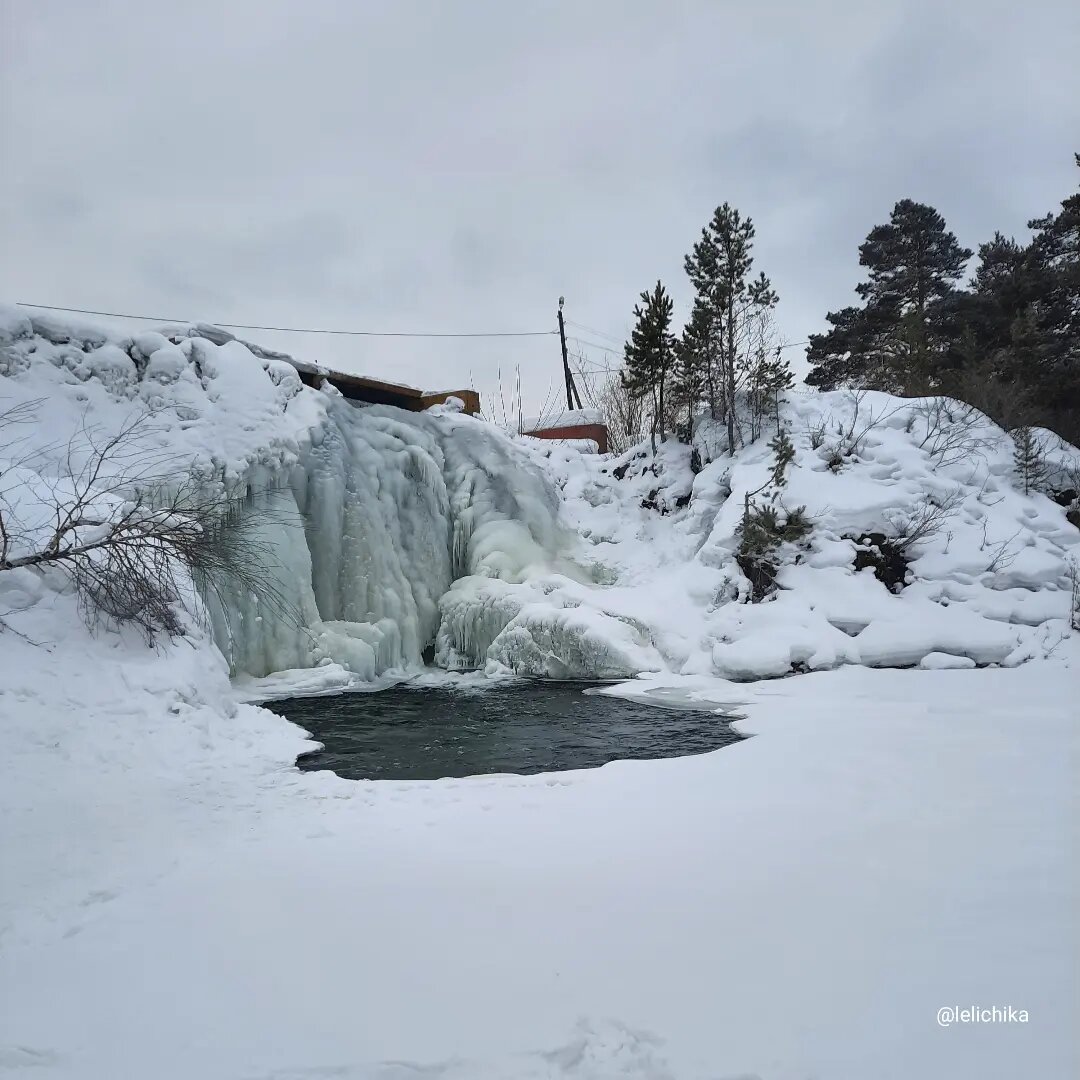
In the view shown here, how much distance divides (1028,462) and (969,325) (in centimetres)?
731

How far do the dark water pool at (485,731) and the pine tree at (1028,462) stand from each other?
28.9 ft

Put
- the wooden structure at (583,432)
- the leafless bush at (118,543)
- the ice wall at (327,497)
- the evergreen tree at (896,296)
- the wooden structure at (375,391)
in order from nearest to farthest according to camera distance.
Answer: the leafless bush at (118,543) < the ice wall at (327,497) < the wooden structure at (375,391) < the evergreen tree at (896,296) < the wooden structure at (583,432)

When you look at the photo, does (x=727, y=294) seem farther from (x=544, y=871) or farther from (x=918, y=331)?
(x=544, y=871)

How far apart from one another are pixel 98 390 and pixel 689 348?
11.9 meters

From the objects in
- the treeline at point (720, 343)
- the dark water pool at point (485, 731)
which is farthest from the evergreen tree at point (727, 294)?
the dark water pool at point (485, 731)

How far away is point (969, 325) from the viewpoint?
1722 cm

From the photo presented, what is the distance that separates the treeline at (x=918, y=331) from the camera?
47.9 ft

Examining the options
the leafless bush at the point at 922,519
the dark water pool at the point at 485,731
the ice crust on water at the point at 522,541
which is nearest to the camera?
the dark water pool at the point at 485,731

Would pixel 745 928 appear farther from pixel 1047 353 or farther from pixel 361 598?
pixel 1047 353

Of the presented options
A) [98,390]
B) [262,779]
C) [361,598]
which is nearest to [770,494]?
[361,598]

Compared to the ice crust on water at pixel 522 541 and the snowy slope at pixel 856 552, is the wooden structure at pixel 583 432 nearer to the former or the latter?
the snowy slope at pixel 856 552

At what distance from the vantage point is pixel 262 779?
15.0 ft

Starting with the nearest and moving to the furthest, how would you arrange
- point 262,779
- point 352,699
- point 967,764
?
point 967,764 < point 262,779 < point 352,699

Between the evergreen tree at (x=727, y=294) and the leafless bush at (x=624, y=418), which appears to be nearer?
the evergreen tree at (x=727, y=294)
